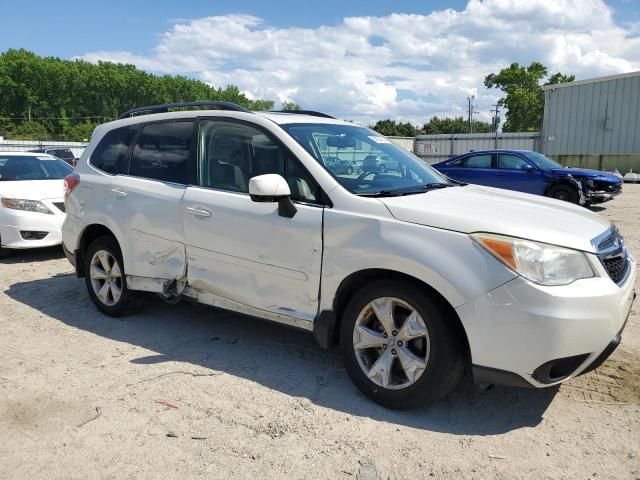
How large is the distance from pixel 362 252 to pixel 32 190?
6.21 m

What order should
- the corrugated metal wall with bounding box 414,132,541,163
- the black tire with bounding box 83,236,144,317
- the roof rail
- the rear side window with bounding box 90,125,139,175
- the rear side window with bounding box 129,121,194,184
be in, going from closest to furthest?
the roof rail, the rear side window with bounding box 129,121,194,184, the black tire with bounding box 83,236,144,317, the rear side window with bounding box 90,125,139,175, the corrugated metal wall with bounding box 414,132,541,163

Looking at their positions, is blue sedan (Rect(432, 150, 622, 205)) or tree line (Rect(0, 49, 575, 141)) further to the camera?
tree line (Rect(0, 49, 575, 141))

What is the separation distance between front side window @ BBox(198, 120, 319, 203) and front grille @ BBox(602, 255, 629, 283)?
5.72 ft

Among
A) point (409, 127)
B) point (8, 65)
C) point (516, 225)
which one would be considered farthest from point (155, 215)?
point (8, 65)

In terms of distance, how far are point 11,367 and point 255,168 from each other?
7.56 ft

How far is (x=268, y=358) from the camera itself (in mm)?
4141

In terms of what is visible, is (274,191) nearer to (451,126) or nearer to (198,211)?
(198,211)

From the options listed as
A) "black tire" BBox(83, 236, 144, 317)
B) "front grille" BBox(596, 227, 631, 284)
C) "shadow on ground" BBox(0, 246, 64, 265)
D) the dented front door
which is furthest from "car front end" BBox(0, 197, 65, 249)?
"front grille" BBox(596, 227, 631, 284)

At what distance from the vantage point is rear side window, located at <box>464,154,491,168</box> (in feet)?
44.8

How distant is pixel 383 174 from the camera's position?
3895 mm

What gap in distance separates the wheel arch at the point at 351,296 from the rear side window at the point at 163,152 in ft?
5.55

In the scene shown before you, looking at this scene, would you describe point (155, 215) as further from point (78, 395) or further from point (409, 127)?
point (409, 127)

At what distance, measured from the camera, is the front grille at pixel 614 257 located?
309cm

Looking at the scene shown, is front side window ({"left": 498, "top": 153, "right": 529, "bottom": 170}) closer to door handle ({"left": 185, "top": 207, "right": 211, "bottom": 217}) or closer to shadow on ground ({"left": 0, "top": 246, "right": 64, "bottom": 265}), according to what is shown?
shadow on ground ({"left": 0, "top": 246, "right": 64, "bottom": 265})
